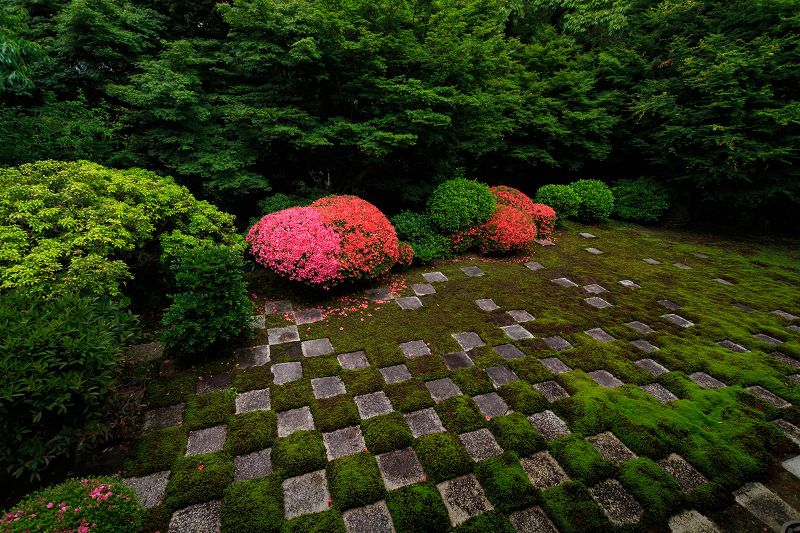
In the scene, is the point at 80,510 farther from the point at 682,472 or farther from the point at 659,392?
the point at 659,392

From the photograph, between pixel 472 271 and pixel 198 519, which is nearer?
pixel 198 519

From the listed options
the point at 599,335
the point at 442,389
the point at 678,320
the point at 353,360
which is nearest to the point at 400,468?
the point at 442,389

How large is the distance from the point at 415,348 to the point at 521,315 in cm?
198

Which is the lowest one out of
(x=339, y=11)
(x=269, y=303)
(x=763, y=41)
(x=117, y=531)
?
(x=269, y=303)

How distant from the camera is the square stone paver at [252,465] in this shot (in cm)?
266

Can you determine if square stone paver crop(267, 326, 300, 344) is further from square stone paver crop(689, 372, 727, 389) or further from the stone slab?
square stone paver crop(689, 372, 727, 389)

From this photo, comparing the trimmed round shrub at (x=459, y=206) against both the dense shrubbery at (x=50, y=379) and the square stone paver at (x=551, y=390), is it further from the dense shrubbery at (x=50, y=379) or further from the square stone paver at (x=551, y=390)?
the dense shrubbery at (x=50, y=379)

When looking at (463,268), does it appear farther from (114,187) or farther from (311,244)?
(114,187)

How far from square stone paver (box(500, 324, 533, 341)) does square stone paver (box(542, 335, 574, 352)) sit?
239 mm

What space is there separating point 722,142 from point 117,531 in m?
13.0

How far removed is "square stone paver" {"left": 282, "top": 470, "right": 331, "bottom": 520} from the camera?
2430 millimetres

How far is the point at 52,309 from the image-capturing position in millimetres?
2857

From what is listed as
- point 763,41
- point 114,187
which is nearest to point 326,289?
point 114,187

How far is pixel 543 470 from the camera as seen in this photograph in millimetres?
2793
